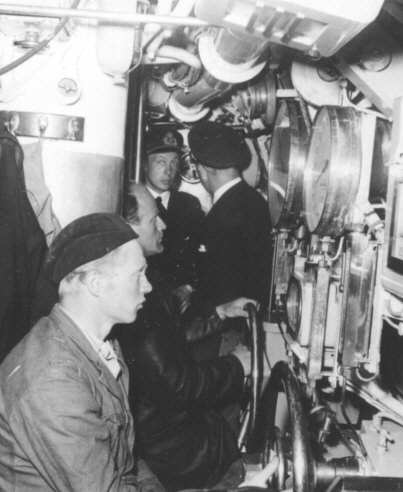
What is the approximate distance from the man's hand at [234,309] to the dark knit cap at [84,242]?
59.7 inches

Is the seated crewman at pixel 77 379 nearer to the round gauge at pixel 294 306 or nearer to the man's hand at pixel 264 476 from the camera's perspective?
the man's hand at pixel 264 476

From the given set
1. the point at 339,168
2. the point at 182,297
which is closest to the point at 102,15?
the point at 339,168

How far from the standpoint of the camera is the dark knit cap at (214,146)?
4160mm

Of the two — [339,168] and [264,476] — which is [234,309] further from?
[264,476]

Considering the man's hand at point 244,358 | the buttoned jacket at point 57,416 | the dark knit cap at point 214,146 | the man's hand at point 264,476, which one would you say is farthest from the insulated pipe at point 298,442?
the dark knit cap at point 214,146

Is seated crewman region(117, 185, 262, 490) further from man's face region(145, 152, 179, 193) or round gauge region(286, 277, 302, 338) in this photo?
man's face region(145, 152, 179, 193)

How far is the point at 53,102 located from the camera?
2.04 metres

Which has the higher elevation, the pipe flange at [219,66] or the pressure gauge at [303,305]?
the pipe flange at [219,66]

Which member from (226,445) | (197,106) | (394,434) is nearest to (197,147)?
(197,106)

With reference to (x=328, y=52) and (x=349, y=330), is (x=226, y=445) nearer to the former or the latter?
(x=349, y=330)

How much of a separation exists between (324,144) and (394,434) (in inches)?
51.2

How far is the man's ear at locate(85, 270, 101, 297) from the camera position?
1697 millimetres

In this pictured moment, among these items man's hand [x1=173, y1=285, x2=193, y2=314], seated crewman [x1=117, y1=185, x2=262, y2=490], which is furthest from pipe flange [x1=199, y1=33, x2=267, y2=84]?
man's hand [x1=173, y1=285, x2=193, y2=314]

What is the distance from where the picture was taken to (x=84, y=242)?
67.0 inches
